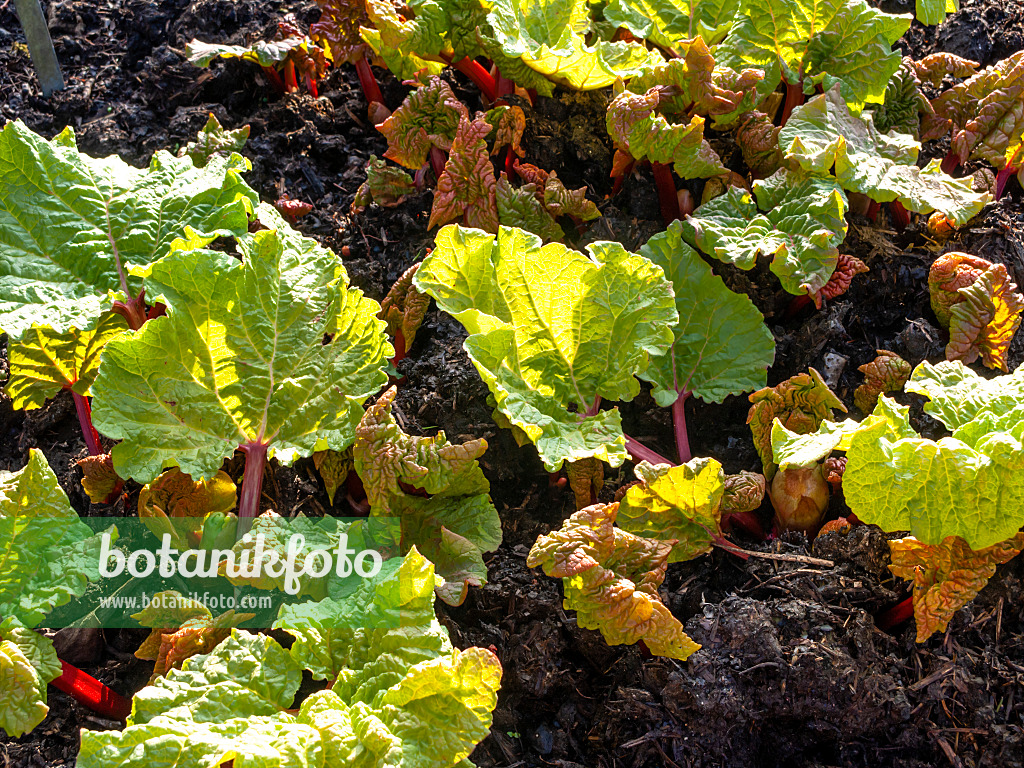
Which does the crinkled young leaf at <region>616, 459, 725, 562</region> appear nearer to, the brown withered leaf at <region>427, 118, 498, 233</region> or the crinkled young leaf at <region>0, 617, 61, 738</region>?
the brown withered leaf at <region>427, 118, 498, 233</region>

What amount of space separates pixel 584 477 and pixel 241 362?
0.86m

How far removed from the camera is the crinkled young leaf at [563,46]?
244cm

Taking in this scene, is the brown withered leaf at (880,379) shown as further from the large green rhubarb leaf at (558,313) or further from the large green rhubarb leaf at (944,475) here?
the large green rhubarb leaf at (558,313)

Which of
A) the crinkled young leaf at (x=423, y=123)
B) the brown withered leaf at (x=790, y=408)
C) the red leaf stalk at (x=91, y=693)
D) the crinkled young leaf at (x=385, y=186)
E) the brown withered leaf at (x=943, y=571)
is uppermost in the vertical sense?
the crinkled young leaf at (x=423, y=123)

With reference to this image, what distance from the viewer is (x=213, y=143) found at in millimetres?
2643

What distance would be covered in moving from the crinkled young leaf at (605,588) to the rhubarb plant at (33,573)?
96 centimetres

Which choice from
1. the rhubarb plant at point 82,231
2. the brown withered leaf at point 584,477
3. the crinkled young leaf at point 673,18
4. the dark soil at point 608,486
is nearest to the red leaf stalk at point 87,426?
the rhubarb plant at point 82,231

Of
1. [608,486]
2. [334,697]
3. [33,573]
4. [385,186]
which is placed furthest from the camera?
[385,186]

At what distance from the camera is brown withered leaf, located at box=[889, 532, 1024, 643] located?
1.71 meters

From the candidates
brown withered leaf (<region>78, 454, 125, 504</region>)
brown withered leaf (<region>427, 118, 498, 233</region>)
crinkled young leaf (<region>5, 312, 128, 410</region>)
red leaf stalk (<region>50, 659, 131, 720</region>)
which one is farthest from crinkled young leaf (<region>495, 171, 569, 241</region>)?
red leaf stalk (<region>50, 659, 131, 720</region>)

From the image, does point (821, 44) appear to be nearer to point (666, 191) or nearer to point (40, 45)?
point (666, 191)

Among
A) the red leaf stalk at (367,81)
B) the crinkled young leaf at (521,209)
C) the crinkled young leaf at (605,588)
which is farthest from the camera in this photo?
the red leaf stalk at (367,81)

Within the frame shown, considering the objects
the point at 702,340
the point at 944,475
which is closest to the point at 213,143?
the point at 702,340

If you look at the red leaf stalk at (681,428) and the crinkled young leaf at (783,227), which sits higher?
the crinkled young leaf at (783,227)
